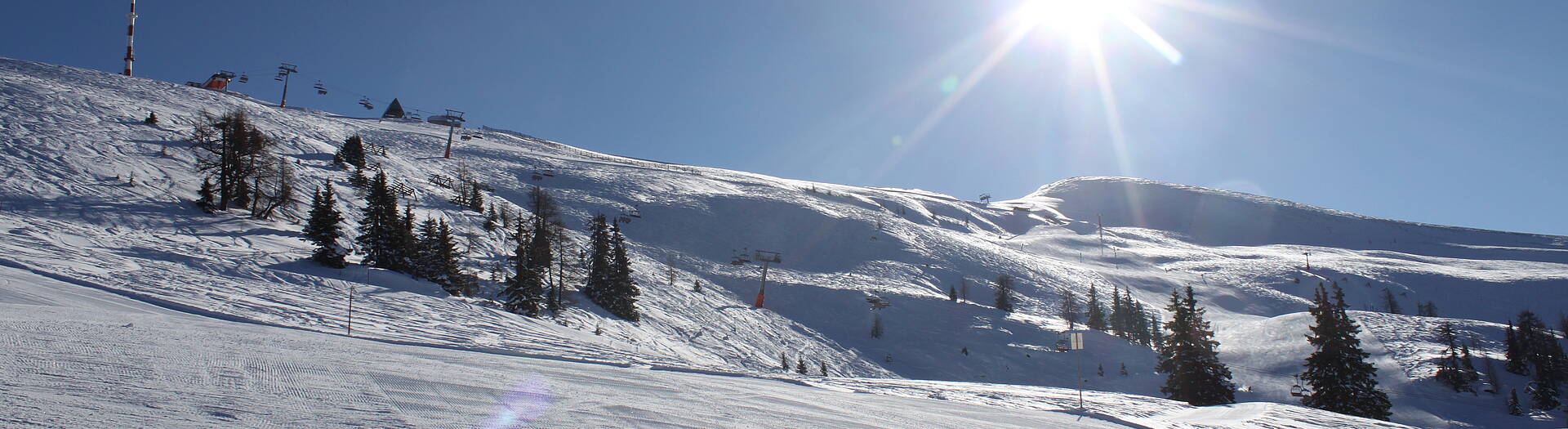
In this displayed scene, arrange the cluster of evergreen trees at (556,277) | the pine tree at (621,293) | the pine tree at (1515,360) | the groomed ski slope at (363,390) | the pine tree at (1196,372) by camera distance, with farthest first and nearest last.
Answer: the pine tree at (1515,360)
the pine tree at (621,293)
the cluster of evergreen trees at (556,277)
the pine tree at (1196,372)
the groomed ski slope at (363,390)

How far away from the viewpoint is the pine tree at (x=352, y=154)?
54.3 meters

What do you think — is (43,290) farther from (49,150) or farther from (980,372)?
(980,372)

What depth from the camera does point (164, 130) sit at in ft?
153

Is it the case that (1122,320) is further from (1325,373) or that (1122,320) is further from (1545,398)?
(1325,373)

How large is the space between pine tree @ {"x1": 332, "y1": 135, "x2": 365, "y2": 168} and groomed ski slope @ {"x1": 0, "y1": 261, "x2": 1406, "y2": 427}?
4034 centimetres

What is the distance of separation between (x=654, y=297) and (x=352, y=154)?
30.9 meters

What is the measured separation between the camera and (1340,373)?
93.0ft

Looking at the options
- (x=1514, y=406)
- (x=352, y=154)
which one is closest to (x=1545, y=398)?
(x=1514, y=406)

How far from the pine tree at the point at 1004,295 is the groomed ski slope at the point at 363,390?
132ft

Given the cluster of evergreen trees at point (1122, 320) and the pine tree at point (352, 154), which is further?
the cluster of evergreen trees at point (1122, 320)

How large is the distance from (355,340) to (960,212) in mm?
111640

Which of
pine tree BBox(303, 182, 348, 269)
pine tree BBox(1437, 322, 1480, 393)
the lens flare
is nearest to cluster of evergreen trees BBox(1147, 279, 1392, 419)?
pine tree BBox(1437, 322, 1480, 393)

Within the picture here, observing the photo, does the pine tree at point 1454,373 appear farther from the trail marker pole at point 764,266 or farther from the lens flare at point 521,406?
the lens flare at point 521,406

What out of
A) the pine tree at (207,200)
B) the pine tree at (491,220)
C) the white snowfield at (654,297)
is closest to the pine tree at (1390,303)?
the white snowfield at (654,297)
